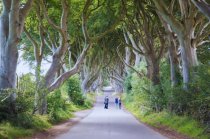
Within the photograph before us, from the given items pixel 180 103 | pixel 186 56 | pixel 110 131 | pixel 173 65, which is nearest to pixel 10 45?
pixel 110 131

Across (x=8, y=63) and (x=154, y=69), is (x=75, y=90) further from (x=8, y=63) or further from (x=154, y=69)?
(x=8, y=63)

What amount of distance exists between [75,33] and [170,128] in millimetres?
17633

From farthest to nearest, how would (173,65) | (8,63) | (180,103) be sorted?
(173,65) → (180,103) → (8,63)

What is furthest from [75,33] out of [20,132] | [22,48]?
[20,132]

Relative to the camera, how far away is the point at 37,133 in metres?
17.1

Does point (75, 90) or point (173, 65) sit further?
point (75, 90)

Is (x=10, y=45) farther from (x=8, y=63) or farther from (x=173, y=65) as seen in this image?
(x=173, y=65)

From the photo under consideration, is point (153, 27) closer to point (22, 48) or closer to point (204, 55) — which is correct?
point (204, 55)

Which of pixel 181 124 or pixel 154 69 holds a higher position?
pixel 154 69

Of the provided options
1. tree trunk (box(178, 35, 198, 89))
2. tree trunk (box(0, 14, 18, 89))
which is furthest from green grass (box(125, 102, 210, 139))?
tree trunk (box(0, 14, 18, 89))

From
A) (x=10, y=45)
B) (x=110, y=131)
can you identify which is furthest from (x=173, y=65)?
(x=10, y=45)

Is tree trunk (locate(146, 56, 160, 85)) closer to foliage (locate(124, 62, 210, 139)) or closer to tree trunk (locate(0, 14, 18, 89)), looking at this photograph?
foliage (locate(124, 62, 210, 139))

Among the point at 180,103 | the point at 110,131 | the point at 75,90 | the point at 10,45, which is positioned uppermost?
the point at 10,45

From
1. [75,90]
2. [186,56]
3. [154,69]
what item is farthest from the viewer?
[75,90]
